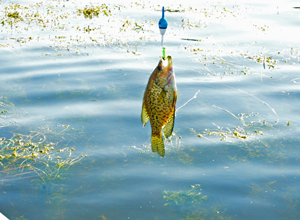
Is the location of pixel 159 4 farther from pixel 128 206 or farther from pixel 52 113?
pixel 128 206

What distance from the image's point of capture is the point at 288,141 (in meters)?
6.57

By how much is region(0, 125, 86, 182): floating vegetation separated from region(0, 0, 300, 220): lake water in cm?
2

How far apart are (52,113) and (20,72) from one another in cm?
280

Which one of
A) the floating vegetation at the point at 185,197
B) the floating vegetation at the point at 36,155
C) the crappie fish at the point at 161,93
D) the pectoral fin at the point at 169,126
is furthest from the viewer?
the floating vegetation at the point at 36,155

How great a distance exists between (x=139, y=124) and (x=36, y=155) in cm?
211

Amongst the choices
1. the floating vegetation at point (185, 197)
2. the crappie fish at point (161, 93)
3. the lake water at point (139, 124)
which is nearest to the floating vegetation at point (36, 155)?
the lake water at point (139, 124)

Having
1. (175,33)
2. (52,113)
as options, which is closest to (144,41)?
(175,33)

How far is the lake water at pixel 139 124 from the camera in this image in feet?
16.7

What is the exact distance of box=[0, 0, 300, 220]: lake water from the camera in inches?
200

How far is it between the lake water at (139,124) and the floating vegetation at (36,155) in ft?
0.06

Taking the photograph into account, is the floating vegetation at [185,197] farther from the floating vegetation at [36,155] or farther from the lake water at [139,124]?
the floating vegetation at [36,155]

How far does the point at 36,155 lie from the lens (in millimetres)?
6023

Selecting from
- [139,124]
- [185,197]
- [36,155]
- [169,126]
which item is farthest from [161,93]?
[139,124]

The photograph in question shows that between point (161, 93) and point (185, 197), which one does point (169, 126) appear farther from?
point (185, 197)
